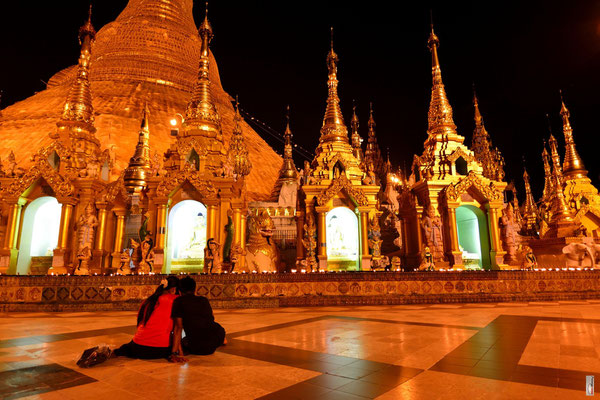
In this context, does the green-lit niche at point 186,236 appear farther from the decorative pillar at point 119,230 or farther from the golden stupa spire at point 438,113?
the golden stupa spire at point 438,113

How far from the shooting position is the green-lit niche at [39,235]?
1452cm

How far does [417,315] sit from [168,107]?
33284 millimetres

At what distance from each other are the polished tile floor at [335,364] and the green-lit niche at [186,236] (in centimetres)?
730

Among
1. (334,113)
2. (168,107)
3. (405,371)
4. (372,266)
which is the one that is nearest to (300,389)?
(405,371)

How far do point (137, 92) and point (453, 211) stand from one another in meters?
33.0

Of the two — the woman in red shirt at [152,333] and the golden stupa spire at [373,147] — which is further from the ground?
the golden stupa spire at [373,147]

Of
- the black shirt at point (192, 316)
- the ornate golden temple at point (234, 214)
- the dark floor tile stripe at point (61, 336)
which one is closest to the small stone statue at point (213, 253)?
the ornate golden temple at point (234, 214)

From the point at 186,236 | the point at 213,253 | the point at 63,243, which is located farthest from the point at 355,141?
the point at 63,243

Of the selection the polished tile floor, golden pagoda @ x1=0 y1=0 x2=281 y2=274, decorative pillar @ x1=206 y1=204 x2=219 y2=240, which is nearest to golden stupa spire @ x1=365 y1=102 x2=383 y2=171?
golden pagoda @ x1=0 y1=0 x2=281 y2=274

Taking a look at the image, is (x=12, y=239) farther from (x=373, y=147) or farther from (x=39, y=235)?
(x=373, y=147)

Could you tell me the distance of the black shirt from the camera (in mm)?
4613

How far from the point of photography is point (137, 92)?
3656cm

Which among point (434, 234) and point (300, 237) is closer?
point (434, 234)

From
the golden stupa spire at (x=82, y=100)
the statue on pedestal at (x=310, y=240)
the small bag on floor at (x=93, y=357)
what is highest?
the golden stupa spire at (x=82, y=100)
